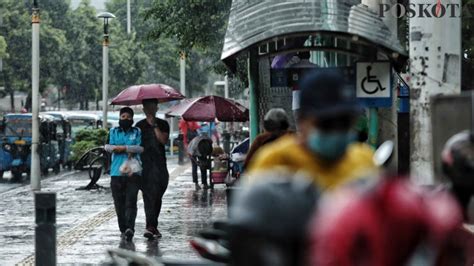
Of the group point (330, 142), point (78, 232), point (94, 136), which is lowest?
point (78, 232)

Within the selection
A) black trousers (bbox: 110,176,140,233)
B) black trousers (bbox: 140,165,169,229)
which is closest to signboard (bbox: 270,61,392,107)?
black trousers (bbox: 140,165,169,229)

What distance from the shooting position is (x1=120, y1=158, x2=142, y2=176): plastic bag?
14953mm

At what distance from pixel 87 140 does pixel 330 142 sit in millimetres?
32954

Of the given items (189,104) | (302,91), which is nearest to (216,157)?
(189,104)

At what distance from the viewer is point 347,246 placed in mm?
4324

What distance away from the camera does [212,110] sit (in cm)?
2481

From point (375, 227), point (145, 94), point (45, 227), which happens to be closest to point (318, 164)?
point (375, 227)

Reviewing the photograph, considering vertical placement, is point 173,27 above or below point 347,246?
above

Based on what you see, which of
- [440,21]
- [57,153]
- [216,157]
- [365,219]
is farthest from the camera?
[57,153]

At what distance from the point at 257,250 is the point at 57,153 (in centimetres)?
3412

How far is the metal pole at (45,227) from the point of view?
10.9 meters

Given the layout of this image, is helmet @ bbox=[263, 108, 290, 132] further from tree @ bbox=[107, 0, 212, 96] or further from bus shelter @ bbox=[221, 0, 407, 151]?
tree @ bbox=[107, 0, 212, 96]

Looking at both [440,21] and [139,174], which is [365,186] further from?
[139,174]

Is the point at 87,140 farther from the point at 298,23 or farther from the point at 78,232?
the point at 298,23
